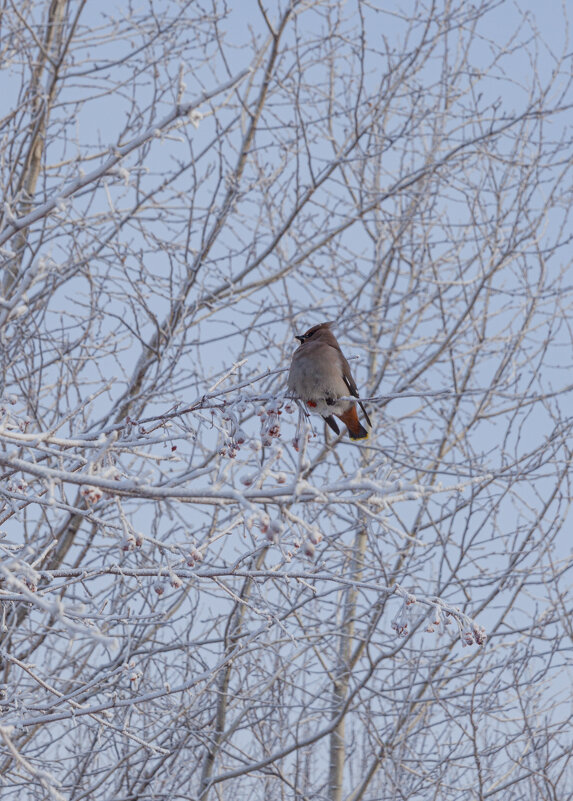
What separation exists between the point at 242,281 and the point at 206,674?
4.18 m

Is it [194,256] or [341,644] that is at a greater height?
[194,256]

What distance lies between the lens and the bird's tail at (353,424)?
16.5ft

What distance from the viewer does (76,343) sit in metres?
6.38

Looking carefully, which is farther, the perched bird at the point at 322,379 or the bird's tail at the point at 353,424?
the bird's tail at the point at 353,424

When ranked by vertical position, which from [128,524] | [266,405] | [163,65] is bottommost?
[128,524]

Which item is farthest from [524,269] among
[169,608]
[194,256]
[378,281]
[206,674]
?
[206,674]

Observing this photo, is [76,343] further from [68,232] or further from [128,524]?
[128,524]

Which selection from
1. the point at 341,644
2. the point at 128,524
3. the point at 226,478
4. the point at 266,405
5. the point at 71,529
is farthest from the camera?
the point at 341,644

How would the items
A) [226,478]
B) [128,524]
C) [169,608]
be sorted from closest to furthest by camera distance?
[226,478], [128,524], [169,608]

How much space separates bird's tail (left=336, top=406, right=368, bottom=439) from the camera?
198 inches

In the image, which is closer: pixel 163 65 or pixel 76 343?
pixel 76 343

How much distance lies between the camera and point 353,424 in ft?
16.8

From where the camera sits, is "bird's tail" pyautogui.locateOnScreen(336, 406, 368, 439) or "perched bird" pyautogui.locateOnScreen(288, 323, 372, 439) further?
"bird's tail" pyautogui.locateOnScreen(336, 406, 368, 439)

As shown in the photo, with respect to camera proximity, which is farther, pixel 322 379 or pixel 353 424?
pixel 353 424
